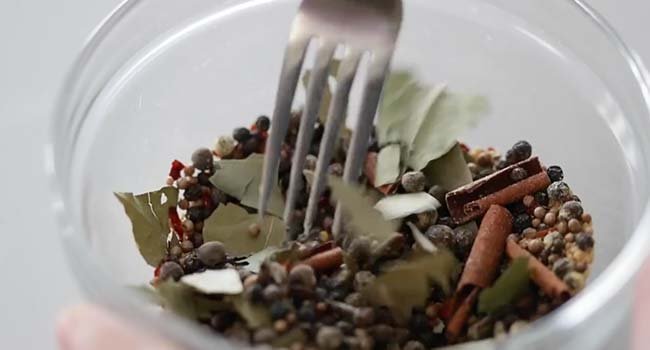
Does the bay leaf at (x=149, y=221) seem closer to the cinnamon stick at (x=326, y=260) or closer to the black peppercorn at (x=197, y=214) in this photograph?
the black peppercorn at (x=197, y=214)

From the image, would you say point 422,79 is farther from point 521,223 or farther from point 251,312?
point 251,312

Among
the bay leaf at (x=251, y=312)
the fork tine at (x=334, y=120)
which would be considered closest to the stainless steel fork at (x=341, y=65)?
the fork tine at (x=334, y=120)

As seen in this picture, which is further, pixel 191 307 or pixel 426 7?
pixel 426 7

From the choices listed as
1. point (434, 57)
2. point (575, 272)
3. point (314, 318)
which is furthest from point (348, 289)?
point (434, 57)

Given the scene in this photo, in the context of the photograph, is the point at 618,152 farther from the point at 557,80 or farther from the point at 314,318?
the point at 314,318

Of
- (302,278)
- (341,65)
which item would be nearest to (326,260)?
(302,278)

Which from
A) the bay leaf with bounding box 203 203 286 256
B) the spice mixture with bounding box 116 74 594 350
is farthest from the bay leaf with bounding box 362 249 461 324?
the bay leaf with bounding box 203 203 286 256
